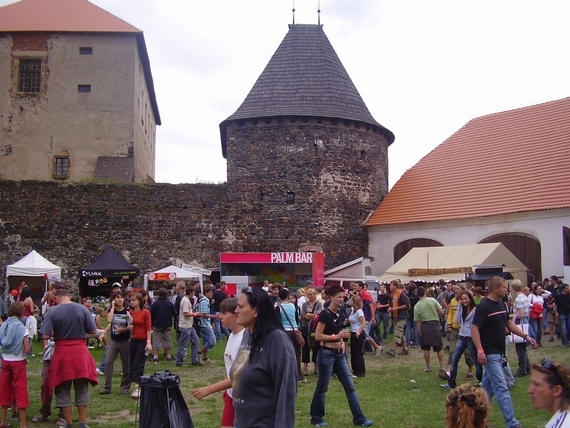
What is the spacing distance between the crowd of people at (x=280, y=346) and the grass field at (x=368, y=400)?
0.30m

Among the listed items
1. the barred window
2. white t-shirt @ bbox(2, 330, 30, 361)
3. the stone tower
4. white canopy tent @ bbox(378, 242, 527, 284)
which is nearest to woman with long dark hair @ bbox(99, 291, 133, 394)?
white t-shirt @ bbox(2, 330, 30, 361)

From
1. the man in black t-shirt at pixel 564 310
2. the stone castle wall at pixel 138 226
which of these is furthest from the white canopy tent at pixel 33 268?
the man in black t-shirt at pixel 564 310

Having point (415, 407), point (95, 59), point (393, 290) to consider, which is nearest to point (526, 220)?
point (393, 290)

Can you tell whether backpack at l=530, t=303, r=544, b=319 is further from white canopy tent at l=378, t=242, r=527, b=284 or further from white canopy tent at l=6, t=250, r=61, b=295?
white canopy tent at l=6, t=250, r=61, b=295

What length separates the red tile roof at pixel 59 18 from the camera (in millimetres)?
30844

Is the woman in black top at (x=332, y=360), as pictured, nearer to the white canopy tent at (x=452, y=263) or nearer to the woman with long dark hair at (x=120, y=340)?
the woman with long dark hair at (x=120, y=340)

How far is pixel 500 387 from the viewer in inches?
277

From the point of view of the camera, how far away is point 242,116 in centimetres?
2533

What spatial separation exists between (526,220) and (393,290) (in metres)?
8.78

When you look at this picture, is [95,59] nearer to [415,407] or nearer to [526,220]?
[526,220]

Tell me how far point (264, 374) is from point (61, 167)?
28980mm

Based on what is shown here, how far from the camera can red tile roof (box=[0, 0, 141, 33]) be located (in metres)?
30.8

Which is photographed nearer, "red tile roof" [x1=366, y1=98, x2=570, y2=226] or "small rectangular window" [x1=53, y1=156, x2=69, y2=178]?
"red tile roof" [x1=366, y1=98, x2=570, y2=226]

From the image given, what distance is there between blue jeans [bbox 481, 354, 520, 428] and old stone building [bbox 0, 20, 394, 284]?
1765 cm
